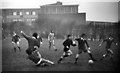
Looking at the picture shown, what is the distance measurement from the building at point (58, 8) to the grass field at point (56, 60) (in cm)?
64

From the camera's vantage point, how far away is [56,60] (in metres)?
3.15

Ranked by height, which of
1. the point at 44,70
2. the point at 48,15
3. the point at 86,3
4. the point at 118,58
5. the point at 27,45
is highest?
the point at 86,3

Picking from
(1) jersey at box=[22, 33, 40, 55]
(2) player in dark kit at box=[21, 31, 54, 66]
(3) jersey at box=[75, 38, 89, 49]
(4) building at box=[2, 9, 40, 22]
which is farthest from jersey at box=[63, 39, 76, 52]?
(4) building at box=[2, 9, 40, 22]

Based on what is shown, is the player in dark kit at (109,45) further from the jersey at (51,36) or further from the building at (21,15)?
the building at (21,15)

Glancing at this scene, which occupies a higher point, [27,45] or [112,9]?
[112,9]

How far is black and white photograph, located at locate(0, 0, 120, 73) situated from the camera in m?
3.14

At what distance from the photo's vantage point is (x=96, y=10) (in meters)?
3.25

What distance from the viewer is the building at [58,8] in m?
3.25

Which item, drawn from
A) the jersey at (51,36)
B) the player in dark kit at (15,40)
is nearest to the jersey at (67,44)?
the jersey at (51,36)

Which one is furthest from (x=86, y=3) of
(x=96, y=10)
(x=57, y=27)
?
(x=57, y=27)

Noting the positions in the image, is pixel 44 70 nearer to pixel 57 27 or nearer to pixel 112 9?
pixel 57 27

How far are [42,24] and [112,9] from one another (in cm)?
153

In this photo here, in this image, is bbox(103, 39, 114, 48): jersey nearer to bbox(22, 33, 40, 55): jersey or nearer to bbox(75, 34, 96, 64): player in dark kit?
bbox(75, 34, 96, 64): player in dark kit

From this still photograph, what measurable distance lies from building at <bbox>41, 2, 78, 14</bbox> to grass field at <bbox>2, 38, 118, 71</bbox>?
0.64 m
